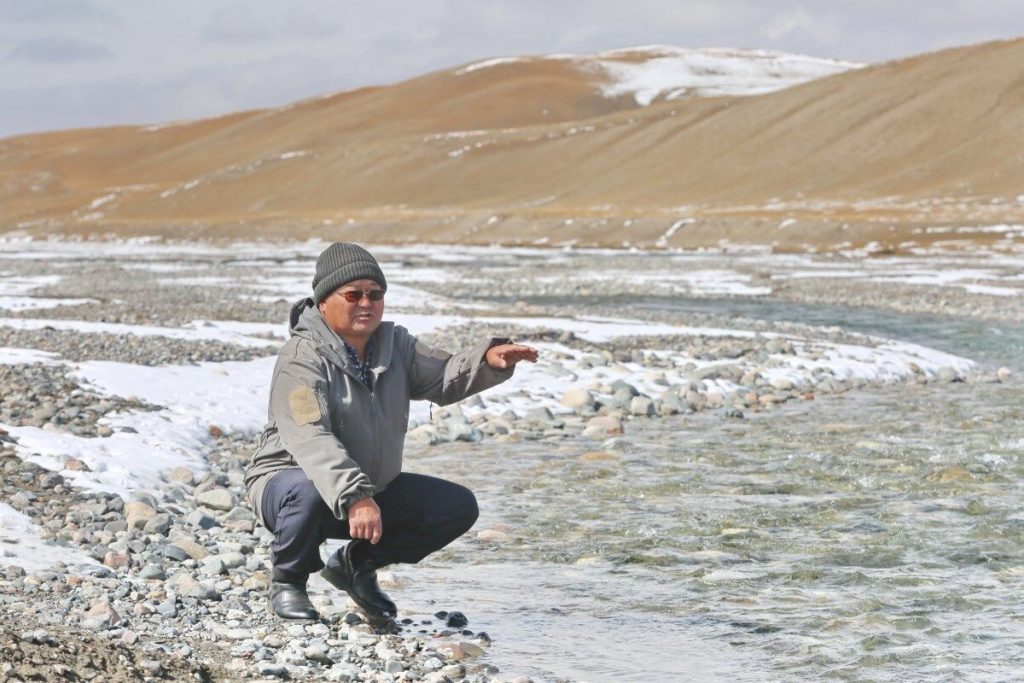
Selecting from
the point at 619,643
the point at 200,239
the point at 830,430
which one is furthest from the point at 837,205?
Result: the point at 619,643

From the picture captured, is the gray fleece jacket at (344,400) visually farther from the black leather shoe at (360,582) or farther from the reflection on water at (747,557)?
the reflection on water at (747,557)

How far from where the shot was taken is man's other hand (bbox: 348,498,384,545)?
5.61m

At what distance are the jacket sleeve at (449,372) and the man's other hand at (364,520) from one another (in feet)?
2.64

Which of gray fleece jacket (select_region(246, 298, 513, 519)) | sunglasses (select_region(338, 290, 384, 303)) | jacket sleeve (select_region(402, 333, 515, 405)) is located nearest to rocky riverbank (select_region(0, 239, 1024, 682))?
gray fleece jacket (select_region(246, 298, 513, 519))

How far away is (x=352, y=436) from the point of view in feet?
19.8

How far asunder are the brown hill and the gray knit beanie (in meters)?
55.4

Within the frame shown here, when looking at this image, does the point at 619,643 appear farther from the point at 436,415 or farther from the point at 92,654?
the point at 436,415

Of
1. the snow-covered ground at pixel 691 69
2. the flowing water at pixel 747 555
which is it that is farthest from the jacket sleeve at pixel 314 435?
the snow-covered ground at pixel 691 69

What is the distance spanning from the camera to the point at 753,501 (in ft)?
32.6

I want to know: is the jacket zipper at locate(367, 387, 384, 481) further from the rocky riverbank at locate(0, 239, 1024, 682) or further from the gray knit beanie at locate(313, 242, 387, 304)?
the rocky riverbank at locate(0, 239, 1024, 682)

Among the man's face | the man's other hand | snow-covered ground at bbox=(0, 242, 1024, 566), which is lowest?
snow-covered ground at bbox=(0, 242, 1024, 566)

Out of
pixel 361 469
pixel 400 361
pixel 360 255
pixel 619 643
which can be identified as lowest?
pixel 619 643

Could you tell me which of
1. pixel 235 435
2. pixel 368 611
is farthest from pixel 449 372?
pixel 235 435

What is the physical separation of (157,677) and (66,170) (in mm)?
183466
